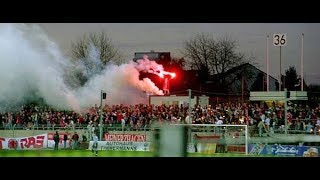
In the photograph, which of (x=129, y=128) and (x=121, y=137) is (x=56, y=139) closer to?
(x=121, y=137)

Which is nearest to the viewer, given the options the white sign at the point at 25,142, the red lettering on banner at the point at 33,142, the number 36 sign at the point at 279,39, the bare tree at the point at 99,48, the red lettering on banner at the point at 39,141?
the bare tree at the point at 99,48

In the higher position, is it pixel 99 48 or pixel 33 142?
pixel 99 48

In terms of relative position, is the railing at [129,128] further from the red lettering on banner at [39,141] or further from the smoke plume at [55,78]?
the smoke plume at [55,78]

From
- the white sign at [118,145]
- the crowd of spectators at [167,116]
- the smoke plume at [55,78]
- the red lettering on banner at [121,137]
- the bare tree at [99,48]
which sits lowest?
the white sign at [118,145]

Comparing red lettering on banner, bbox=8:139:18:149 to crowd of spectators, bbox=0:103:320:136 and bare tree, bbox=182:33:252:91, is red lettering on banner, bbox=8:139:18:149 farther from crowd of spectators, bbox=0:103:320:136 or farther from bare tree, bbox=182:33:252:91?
bare tree, bbox=182:33:252:91

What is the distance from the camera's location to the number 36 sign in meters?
10.8

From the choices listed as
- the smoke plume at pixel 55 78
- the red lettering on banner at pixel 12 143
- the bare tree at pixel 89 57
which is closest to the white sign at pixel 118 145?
the smoke plume at pixel 55 78

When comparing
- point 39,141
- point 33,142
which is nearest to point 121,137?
point 39,141

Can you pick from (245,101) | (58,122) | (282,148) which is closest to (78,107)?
(58,122)

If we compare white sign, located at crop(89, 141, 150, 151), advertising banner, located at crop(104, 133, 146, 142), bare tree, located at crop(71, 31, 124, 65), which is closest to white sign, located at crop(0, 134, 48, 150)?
white sign, located at crop(89, 141, 150, 151)

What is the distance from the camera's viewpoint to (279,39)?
36.0 feet

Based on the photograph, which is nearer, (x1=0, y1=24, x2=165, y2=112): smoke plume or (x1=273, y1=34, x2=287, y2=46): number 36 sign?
(x1=0, y1=24, x2=165, y2=112): smoke plume

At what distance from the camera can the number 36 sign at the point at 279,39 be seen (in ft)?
35.5
